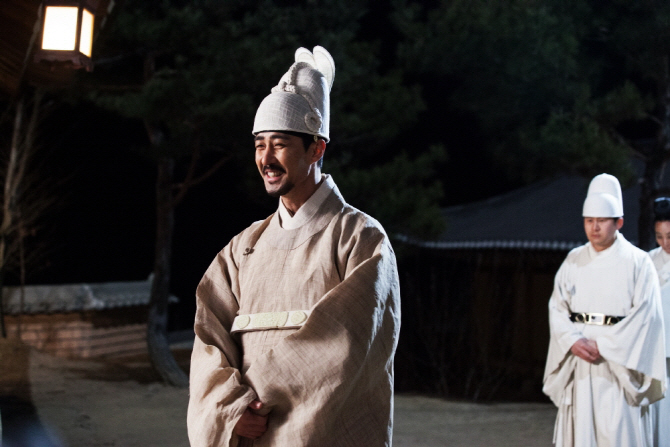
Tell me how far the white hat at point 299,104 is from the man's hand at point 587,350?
7.52ft

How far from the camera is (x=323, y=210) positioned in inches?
84.1

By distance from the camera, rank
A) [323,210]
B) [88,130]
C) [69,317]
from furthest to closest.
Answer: [88,130] → [69,317] → [323,210]

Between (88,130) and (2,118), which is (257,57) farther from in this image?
(88,130)

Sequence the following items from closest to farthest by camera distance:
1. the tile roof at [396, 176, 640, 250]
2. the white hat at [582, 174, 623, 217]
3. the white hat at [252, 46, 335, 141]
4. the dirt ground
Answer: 1. the white hat at [252, 46, 335, 141]
2. the white hat at [582, 174, 623, 217]
3. the dirt ground
4. the tile roof at [396, 176, 640, 250]

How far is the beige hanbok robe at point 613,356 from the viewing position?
148 inches

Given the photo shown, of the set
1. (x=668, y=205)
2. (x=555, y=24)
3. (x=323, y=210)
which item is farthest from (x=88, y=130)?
(x=323, y=210)

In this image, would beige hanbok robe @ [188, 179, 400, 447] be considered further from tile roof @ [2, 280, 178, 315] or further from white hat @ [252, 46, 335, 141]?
tile roof @ [2, 280, 178, 315]

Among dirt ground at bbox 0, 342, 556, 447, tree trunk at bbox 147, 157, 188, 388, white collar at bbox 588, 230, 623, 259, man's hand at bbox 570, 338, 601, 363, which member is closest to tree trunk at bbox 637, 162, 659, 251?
dirt ground at bbox 0, 342, 556, 447

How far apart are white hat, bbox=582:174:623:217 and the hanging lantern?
2.88 m

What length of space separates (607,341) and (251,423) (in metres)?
2.53

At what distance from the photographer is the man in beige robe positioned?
1865 millimetres

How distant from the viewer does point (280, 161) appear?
2.09m

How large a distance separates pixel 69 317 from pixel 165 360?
7.65 ft

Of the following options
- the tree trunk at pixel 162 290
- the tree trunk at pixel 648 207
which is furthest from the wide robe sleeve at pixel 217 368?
the tree trunk at pixel 648 207
